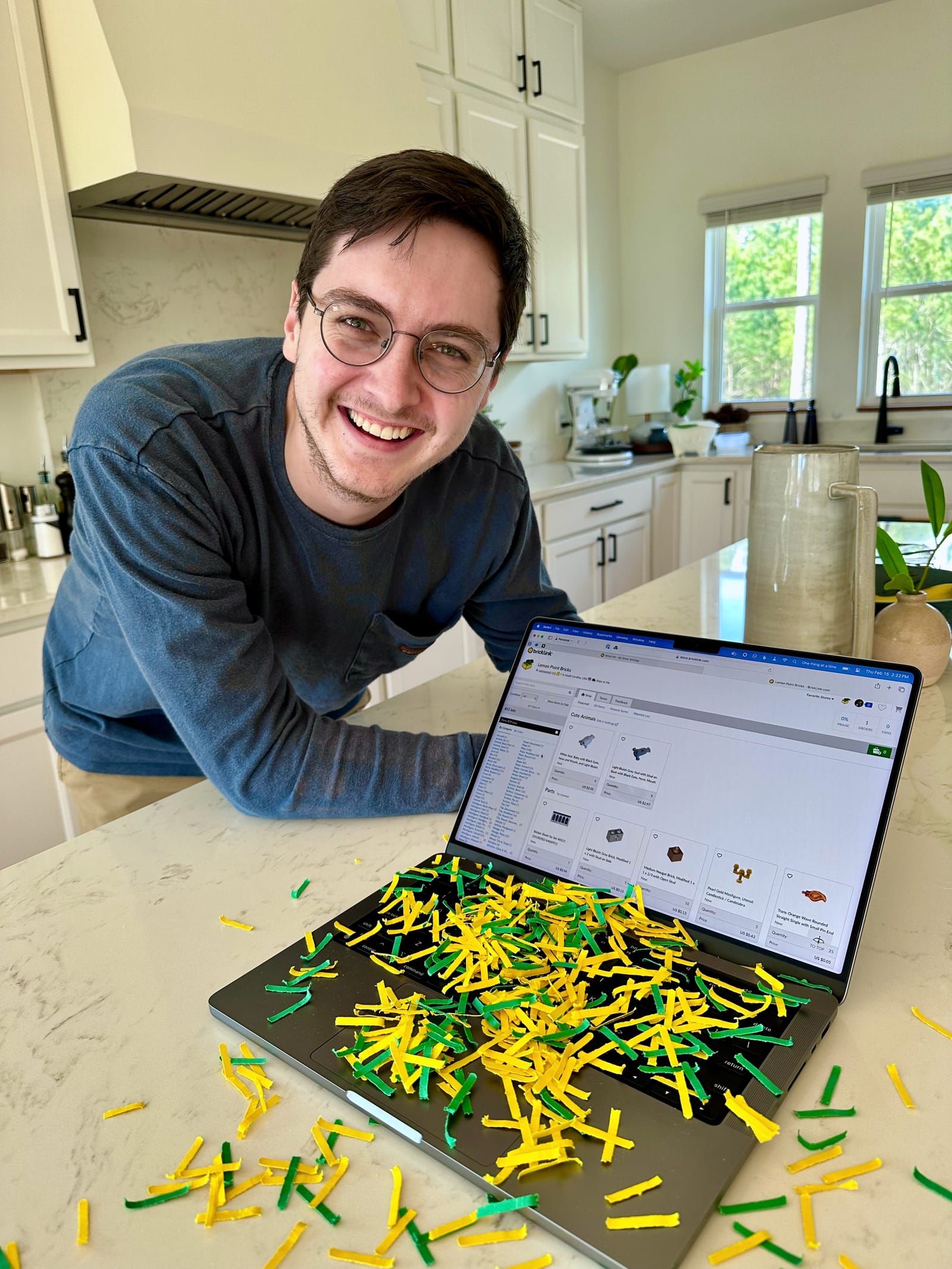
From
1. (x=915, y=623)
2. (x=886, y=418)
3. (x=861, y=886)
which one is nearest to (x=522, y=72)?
(x=886, y=418)

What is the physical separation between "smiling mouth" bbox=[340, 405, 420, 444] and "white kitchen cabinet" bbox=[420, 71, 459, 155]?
2.43m

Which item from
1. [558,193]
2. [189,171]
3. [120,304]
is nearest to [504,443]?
[189,171]

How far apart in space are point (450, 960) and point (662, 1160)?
213 mm

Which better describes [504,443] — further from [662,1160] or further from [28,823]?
A: [28,823]

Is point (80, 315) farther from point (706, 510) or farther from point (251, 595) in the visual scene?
point (706, 510)

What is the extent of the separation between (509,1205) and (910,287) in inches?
189

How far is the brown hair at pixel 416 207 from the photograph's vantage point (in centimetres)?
95

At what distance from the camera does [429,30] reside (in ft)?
10.0

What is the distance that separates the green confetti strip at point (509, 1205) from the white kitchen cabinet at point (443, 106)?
3.22 meters

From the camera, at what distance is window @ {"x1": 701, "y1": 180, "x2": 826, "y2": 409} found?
451 centimetres

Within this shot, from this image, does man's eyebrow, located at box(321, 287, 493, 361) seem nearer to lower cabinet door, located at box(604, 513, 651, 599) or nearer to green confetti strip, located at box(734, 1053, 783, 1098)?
green confetti strip, located at box(734, 1053, 783, 1098)

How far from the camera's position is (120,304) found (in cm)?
267

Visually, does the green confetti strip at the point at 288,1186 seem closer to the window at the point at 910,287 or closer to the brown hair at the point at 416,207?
the brown hair at the point at 416,207

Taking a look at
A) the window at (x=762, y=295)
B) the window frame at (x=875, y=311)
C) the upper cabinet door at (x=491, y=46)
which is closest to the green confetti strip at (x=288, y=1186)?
the upper cabinet door at (x=491, y=46)
